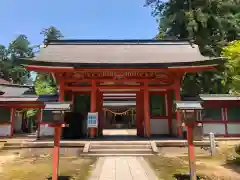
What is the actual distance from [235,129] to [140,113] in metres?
7.19

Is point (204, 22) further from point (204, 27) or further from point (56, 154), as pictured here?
point (56, 154)

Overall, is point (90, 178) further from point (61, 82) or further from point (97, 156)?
point (61, 82)

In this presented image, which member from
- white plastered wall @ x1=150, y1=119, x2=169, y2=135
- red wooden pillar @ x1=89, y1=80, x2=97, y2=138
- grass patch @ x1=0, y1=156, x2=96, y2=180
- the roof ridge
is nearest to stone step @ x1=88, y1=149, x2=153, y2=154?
grass patch @ x1=0, y1=156, x2=96, y2=180

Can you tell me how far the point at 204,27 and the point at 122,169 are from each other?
21.4 meters

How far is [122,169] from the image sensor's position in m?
7.64

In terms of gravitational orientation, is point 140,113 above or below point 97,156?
above

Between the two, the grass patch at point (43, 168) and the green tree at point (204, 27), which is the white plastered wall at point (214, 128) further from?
the grass patch at point (43, 168)

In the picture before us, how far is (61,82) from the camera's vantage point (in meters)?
13.2

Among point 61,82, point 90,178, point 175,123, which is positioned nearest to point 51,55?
point 61,82

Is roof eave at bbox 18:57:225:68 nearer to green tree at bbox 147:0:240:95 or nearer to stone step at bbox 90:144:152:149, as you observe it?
stone step at bbox 90:144:152:149

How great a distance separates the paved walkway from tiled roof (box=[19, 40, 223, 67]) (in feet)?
17.9

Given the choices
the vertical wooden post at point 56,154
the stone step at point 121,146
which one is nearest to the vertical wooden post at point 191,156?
the vertical wooden post at point 56,154

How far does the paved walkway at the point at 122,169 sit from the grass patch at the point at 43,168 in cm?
41

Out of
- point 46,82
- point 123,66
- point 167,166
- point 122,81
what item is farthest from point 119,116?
point 167,166
